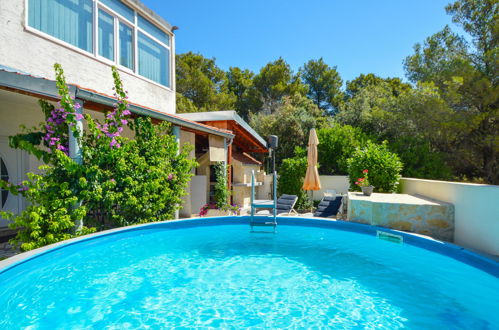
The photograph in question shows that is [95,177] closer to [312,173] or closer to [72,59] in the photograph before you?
[72,59]

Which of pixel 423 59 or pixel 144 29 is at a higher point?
pixel 423 59

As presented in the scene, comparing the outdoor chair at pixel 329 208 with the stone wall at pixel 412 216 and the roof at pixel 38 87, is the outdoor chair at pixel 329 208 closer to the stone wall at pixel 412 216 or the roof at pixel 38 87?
the stone wall at pixel 412 216

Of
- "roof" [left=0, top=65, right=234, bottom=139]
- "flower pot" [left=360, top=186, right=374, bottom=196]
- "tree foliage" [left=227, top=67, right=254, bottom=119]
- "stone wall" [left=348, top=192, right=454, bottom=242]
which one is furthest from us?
"tree foliage" [left=227, top=67, right=254, bottom=119]

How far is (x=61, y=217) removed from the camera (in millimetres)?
5887

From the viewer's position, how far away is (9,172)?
8109 millimetres

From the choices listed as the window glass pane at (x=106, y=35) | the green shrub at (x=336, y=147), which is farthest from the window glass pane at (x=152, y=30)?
the green shrub at (x=336, y=147)

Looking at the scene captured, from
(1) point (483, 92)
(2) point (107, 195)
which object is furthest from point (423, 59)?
(2) point (107, 195)

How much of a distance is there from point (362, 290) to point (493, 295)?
1.93m

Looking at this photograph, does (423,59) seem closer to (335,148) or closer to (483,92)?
(483,92)

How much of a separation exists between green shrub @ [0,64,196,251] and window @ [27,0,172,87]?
256 centimetres

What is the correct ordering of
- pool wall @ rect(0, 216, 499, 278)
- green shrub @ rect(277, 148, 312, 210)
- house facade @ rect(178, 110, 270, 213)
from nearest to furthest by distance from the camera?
pool wall @ rect(0, 216, 499, 278) → house facade @ rect(178, 110, 270, 213) → green shrub @ rect(277, 148, 312, 210)

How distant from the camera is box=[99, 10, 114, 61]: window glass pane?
9.12 meters

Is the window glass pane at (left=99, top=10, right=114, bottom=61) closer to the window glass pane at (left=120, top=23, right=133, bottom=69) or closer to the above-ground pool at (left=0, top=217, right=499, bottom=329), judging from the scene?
the window glass pane at (left=120, top=23, right=133, bottom=69)

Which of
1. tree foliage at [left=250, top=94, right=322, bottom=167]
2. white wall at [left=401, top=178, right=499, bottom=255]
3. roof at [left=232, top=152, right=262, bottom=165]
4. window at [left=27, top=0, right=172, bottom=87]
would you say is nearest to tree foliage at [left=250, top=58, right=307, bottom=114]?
tree foliage at [left=250, top=94, right=322, bottom=167]
